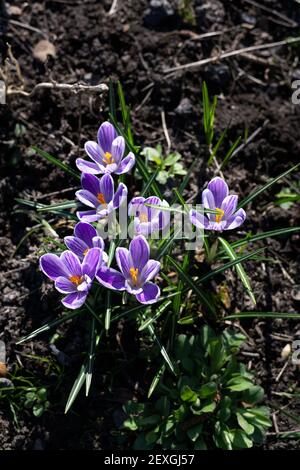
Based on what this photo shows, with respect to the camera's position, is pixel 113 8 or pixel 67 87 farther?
pixel 113 8

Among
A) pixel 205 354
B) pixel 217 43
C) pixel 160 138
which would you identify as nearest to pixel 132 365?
pixel 205 354

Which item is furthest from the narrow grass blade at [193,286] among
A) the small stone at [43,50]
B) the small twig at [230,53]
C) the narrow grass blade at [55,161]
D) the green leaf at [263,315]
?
the small stone at [43,50]

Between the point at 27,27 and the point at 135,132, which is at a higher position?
the point at 27,27

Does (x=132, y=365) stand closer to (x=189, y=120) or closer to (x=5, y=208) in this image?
(x=5, y=208)

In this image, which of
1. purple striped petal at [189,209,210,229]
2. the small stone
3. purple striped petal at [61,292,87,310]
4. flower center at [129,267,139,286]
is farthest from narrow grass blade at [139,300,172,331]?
the small stone

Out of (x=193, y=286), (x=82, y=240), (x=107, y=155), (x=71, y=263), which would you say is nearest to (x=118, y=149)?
(x=107, y=155)

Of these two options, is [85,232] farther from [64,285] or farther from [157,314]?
[157,314]
